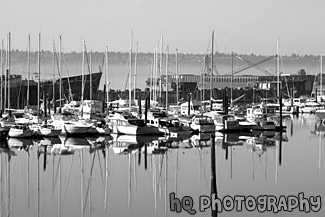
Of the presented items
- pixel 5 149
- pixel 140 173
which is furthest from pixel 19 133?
pixel 140 173

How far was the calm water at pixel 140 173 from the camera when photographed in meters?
23.0

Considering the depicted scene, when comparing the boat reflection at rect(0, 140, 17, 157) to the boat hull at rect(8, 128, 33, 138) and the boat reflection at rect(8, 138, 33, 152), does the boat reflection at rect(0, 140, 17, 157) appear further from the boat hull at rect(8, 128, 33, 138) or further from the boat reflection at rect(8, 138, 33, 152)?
the boat hull at rect(8, 128, 33, 138)

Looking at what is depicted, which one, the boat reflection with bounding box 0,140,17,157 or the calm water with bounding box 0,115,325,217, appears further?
the boat reflection with bounding box 0,140,17,157

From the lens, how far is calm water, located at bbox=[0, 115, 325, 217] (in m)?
23.0

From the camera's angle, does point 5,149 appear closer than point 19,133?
Yes

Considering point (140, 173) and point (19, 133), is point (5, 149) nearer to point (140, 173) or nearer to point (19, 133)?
point (19, 133)

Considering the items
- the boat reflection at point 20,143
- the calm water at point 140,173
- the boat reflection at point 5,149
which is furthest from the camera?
the boat reflection at point 20,143

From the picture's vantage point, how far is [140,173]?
28.7m

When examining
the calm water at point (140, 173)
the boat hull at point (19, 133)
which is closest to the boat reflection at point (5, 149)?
the calm water at point (140, 173)

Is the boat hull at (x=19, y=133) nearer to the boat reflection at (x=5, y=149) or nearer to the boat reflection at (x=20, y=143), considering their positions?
the boat reflection at (x=20, y=143)

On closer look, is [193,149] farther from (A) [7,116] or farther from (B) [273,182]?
(A) [7,116]

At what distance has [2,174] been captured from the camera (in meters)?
28.3

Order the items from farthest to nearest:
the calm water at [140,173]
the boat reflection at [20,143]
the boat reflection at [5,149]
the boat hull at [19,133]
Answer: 1. the boat hull at [19,133]
2. the boat reflection at [20,143]
3. the boat reflection at [5,149]
4. the calm water at [140,173]

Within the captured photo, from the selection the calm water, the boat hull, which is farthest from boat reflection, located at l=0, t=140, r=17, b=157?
the boat hull
